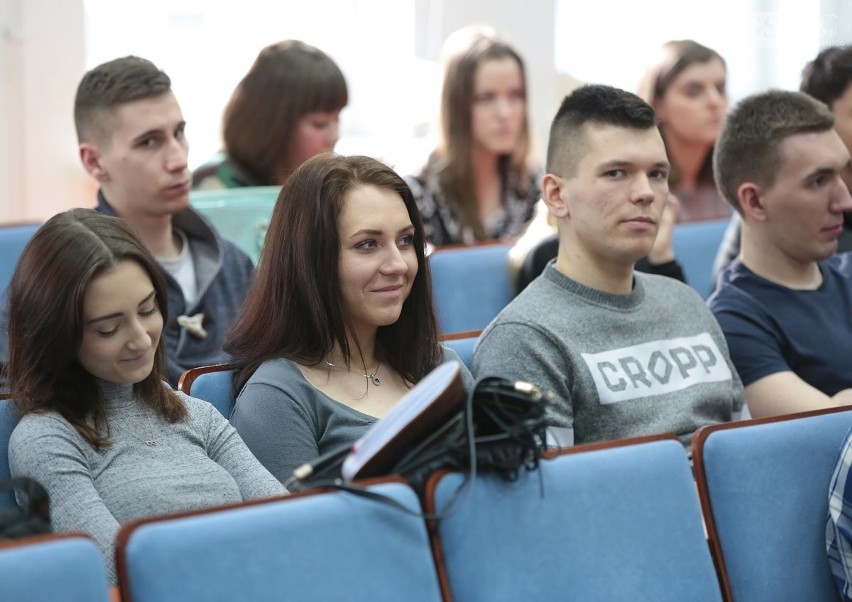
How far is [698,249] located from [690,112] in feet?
2.26

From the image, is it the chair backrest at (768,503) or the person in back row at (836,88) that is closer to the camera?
the chair backrest at (768,503)

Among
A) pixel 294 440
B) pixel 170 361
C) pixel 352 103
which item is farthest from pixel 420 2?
pixel 294 440

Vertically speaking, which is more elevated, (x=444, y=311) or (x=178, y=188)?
(x=178, y=188)

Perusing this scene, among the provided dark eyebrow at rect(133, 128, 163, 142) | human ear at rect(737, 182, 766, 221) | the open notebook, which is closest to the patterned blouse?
dark eyebrow at rect(133, 128, 163, 142)

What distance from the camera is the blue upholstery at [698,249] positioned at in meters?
3.46

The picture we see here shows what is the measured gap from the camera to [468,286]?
3092mm

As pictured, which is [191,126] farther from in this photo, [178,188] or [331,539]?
[331,539]

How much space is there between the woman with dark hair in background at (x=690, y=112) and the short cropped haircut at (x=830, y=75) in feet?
2.31

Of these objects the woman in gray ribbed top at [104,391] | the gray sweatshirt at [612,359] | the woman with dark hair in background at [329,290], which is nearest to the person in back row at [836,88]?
the gray sweatshirt at [612,359]

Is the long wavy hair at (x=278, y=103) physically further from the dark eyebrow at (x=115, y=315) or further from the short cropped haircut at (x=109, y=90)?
the dark eyebrow at (x=115, y=315)

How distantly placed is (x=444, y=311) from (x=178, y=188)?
28.6 inches

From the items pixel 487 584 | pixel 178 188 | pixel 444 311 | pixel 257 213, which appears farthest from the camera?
pixel 257 213

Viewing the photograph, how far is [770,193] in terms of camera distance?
275cm

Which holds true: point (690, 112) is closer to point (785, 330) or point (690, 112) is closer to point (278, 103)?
point (278, 103)
